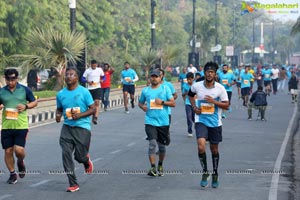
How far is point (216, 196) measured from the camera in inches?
456

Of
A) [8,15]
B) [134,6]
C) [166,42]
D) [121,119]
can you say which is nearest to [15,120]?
[121,119]

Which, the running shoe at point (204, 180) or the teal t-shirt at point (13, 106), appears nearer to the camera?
the running shoe at point (204, 180)

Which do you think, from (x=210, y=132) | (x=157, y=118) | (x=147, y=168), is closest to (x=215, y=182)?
(x=210, y=132)

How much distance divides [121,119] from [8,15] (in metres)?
16.1

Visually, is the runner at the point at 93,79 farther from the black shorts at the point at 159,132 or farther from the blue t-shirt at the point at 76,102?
the blue t-shirt at the point at 76,102

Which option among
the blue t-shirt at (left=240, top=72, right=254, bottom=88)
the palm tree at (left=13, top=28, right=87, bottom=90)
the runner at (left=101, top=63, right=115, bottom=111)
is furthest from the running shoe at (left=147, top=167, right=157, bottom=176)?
the blue t-shirt at (left=240, top=72, right=254, bottom=88)

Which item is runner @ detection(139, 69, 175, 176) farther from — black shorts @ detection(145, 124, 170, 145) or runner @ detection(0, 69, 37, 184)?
runner @ detection(0, 69, 37, 184)

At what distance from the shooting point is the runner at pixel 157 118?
44.7ft

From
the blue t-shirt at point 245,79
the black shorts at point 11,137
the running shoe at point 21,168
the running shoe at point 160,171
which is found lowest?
the running shoe at point 160,171

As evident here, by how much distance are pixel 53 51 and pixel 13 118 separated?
799 inches

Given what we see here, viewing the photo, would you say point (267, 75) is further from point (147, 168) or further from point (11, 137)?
point (11, 137)

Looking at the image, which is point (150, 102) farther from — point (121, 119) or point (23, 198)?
point (121, 119)

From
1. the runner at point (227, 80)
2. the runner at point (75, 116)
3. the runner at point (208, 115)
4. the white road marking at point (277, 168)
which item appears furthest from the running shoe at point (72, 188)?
the runner at point (227, 80)

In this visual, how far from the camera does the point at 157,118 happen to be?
13719 millimetres
